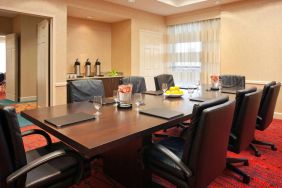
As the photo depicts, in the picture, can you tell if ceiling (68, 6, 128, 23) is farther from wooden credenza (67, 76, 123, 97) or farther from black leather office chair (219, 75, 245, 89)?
black leather office chair (219, 75, 245, 89)

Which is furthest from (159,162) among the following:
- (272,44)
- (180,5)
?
(180,5)

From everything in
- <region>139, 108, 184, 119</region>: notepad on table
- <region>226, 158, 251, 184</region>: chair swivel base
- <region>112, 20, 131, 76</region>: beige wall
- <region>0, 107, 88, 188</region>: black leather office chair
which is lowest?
<region>226, 158, 251, 184</region>: chair swivel base

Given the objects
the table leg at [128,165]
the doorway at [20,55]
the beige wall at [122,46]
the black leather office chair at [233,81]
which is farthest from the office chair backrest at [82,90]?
the doorway at [20,55]

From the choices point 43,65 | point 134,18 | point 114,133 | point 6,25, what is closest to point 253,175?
point 114,133

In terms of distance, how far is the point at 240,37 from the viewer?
480 centimetres

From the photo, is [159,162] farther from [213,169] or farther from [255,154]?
[255,154]

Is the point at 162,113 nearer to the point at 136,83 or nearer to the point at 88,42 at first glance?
the point at 136,83

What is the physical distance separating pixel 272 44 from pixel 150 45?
2.81 metres

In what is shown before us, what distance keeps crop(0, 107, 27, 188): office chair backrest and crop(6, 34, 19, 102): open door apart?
6046mm

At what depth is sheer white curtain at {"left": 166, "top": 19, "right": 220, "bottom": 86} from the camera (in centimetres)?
533

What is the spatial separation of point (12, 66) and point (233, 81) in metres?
6.08

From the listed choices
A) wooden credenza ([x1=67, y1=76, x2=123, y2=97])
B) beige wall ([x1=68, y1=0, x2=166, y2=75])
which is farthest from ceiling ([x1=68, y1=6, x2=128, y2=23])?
wooden credenza ([x1=67, y1=76, x2=123, y2=97])

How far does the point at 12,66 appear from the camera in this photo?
6.46m

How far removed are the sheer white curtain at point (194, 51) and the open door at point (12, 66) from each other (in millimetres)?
4429
